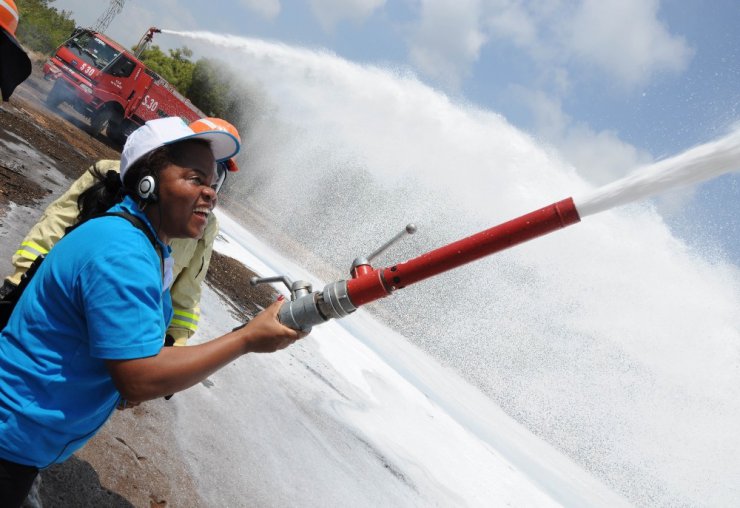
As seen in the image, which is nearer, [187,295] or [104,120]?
[187,295]

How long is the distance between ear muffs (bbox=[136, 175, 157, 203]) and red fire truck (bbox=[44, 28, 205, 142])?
16230mm

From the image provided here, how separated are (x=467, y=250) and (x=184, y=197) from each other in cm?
76

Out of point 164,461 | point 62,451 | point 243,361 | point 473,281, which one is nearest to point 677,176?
point 62,451

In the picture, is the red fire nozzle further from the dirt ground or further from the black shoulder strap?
the dirt ground

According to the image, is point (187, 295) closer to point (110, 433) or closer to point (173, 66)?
point (110, 433)

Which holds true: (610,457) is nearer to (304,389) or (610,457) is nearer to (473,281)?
(304,389)

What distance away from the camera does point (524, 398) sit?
15297mm

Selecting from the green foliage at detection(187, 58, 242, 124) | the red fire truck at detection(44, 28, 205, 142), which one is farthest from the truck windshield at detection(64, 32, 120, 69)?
the green foliage at detection(187, 58, 242, 124)

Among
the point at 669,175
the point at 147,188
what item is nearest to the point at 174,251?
the point at 147,188

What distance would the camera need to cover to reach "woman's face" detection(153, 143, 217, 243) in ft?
5.21

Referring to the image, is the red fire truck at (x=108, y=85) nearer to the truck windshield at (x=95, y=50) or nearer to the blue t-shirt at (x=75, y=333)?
the truck windshield at (x=95, y=50)

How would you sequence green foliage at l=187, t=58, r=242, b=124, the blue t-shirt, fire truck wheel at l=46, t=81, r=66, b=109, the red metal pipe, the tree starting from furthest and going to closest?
the tree → green foliage at l=187, t=58, r=242, b=124 → fire truck wheel at l=46, t=81, r=66, b=109 → the red metal pipe → the blue t-shirt

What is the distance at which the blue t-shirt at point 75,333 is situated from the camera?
1.31m

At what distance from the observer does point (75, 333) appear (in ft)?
4.60
